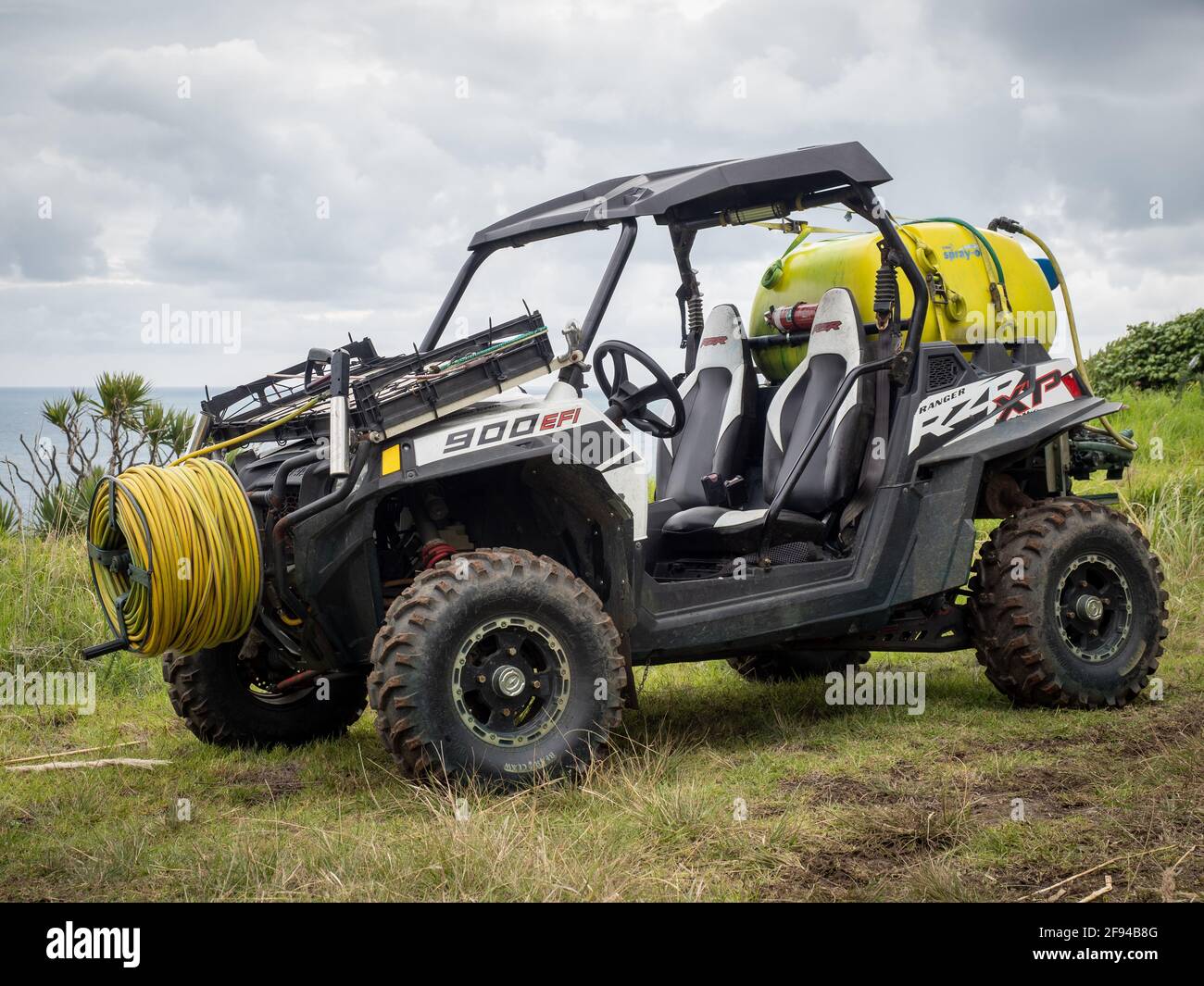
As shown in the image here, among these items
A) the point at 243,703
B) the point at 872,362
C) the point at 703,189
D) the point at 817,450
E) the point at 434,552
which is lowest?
the point at 243,703

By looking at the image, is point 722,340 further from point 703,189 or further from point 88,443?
point 88,443

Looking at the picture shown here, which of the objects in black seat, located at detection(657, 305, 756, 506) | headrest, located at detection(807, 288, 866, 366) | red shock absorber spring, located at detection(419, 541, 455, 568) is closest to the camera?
red shock absorber spring, located at detection(419, 541, 455, 568)

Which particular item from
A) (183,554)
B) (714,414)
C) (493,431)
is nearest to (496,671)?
(493,431)

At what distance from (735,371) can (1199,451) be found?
276 inches

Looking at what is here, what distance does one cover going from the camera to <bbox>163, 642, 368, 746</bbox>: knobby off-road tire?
19.1 feet

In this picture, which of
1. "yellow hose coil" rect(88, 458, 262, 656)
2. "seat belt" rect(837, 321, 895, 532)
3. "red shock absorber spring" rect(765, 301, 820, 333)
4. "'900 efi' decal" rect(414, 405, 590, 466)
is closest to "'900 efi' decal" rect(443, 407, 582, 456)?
"'900 efi' decal" rect(414, 405, 590, 466)

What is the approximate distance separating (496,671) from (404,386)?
1.06m

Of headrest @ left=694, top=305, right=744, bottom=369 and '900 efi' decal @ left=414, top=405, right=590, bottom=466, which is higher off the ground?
headrest @ left=694, top=305, right=744, bottom=369

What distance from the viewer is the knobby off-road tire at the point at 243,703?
19.1ft

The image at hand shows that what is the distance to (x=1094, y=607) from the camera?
6.47m

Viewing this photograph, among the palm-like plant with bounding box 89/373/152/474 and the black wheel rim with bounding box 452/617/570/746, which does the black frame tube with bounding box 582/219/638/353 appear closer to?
the black wheel rim with bounding box 452/617/570/746

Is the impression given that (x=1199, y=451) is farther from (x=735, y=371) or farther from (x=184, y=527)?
(x=184, y=527)

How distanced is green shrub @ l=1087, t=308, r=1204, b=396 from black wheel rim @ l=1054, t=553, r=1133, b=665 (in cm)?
935

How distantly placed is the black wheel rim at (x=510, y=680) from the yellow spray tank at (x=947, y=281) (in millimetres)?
2512
